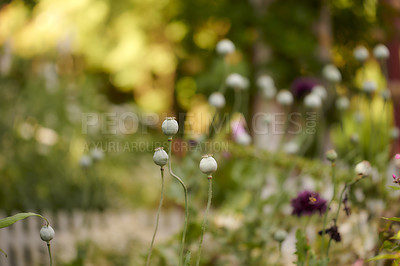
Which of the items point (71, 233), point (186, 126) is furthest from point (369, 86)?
point (71, 233)

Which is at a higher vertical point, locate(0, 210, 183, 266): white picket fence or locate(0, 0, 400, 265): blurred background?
locate(0, 0, 400, 265): blurred background

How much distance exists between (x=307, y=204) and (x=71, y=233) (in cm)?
198

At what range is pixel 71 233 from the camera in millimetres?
2645

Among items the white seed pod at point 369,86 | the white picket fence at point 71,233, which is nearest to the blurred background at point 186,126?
the white picket fence at point 71,233

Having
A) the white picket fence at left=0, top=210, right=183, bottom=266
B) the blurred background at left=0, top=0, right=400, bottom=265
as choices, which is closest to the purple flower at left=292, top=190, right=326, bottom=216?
the blurred background at left=0, top=0, right=400, bottom=265

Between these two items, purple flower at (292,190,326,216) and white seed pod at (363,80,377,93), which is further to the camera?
white seed pod at (363,80,377,93)

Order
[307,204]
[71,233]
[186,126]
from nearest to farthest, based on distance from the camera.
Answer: [307,204] < [71,233] < [186,126]

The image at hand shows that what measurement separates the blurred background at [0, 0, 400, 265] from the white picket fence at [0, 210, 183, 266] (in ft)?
0.04

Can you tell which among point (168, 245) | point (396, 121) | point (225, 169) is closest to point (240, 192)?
point (168, 245)

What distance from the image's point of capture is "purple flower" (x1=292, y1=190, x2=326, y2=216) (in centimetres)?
110

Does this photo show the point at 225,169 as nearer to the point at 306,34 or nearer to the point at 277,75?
the point at 277,75

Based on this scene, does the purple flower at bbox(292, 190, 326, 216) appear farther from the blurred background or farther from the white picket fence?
the white picket fence

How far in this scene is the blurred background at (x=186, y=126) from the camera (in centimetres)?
193

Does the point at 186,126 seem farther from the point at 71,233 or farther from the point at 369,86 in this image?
the point at 369,86
